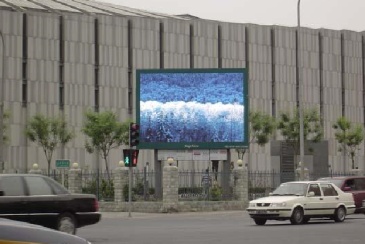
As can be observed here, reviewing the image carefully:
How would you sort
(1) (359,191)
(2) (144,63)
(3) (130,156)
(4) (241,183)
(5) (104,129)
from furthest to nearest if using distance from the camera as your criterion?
(2) (144,63), (5) (104,129), (4) (241,183), (3) (130,156), (1) (359,191)

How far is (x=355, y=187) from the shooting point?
37.1 metres

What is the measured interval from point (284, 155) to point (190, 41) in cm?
2032

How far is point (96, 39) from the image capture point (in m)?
89.4

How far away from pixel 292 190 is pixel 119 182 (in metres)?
18.0

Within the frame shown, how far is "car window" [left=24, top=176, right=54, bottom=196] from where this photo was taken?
21.7 meters

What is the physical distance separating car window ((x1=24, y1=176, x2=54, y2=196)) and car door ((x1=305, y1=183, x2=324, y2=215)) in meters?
11.0

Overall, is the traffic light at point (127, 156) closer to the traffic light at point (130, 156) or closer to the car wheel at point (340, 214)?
the traffic light at point (130, 156)

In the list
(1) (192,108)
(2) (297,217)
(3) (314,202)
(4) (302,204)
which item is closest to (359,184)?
(3) (314,202)

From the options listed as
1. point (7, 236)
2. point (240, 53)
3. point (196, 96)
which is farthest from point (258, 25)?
point (7, 236)

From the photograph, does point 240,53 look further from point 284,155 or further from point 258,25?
point 284,155

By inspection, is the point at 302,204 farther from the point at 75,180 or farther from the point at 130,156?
the point at 75,180

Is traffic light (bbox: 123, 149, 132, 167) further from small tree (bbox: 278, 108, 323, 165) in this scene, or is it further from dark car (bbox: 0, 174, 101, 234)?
small tree (bbox: 278, 108, 323, 165)

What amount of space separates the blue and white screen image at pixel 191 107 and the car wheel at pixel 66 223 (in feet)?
91.2

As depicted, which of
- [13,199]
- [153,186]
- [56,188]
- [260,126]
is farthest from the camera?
[260,126]
